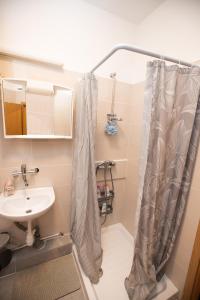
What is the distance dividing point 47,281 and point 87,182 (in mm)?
1020

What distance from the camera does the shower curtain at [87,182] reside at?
1227 mm

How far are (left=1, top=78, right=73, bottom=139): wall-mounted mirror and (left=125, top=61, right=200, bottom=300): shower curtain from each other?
0.83 metres

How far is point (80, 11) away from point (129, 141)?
1.45 meters

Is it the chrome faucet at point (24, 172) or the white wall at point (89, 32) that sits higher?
the white wall at point (89, 32)

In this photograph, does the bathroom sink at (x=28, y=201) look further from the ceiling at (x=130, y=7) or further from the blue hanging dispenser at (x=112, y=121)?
the ceiling at (x=130, y=7)

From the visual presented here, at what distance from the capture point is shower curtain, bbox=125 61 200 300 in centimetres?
92

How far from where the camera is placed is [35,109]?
135 centimetres

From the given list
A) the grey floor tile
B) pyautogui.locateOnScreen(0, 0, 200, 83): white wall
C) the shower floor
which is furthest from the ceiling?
the grey floor tile

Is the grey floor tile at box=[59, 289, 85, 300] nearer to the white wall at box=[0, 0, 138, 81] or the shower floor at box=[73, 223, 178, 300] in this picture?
the shower floor at box=[73, 223, 178, 300]

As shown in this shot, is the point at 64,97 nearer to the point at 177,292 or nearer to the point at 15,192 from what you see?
the point at 15,192

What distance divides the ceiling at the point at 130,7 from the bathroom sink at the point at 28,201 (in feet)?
6.43

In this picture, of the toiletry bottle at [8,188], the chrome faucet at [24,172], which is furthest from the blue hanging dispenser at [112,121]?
the toiletry bottle at [8,188]

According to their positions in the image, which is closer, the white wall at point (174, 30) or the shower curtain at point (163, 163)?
the shower curtain at point (163, 163)

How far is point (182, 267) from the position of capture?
123 cm
